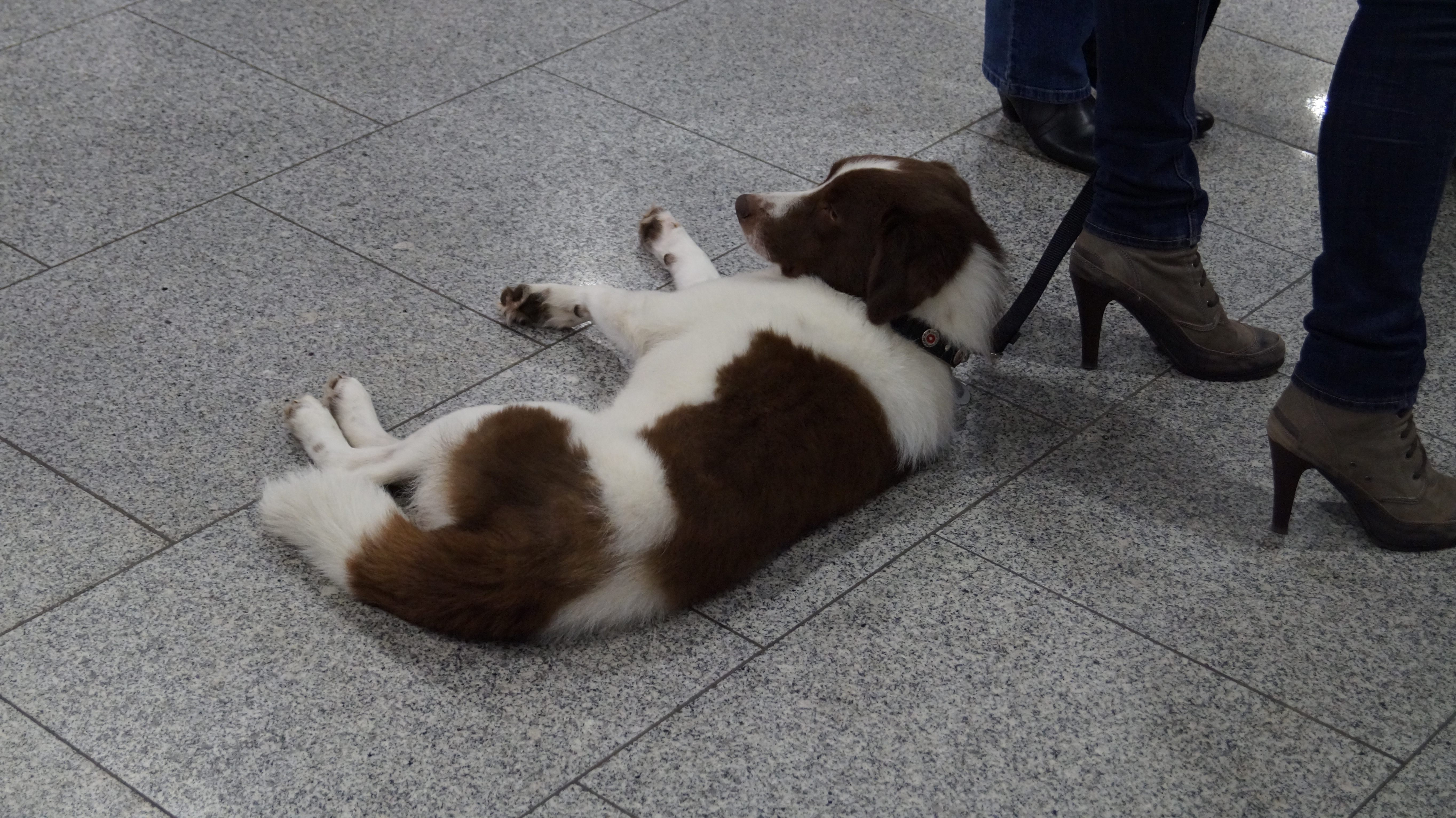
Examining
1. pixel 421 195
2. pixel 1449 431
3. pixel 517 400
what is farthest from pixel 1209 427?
pixel 421 195

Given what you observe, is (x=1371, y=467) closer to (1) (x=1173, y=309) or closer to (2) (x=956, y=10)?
(1) (x=1173, y=309)

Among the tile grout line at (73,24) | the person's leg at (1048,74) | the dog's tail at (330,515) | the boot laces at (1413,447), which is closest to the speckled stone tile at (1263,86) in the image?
the person's leg at (1048,74)

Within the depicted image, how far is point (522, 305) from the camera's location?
111 inches

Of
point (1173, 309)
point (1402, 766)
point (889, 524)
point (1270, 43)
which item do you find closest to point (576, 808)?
point (889, 524)

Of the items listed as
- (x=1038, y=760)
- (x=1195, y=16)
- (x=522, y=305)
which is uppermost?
(x=1195, y=16)

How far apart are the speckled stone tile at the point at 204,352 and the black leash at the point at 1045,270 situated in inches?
39.1

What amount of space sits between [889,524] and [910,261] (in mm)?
469

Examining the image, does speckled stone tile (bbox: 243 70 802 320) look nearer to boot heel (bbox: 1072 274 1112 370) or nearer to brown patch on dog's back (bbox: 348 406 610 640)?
boot heel (bbox: 1072 274 1112 370)

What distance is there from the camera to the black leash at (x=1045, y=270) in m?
2.77

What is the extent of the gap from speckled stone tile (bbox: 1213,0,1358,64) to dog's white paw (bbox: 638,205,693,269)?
7.68 feet

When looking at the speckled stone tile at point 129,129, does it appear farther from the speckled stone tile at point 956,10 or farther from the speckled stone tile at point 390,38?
the speckled stone tile at point 956,10

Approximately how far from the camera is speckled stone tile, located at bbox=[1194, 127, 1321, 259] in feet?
11.0

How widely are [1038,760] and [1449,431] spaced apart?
130 cm

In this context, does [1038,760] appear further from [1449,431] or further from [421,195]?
[421,195]
